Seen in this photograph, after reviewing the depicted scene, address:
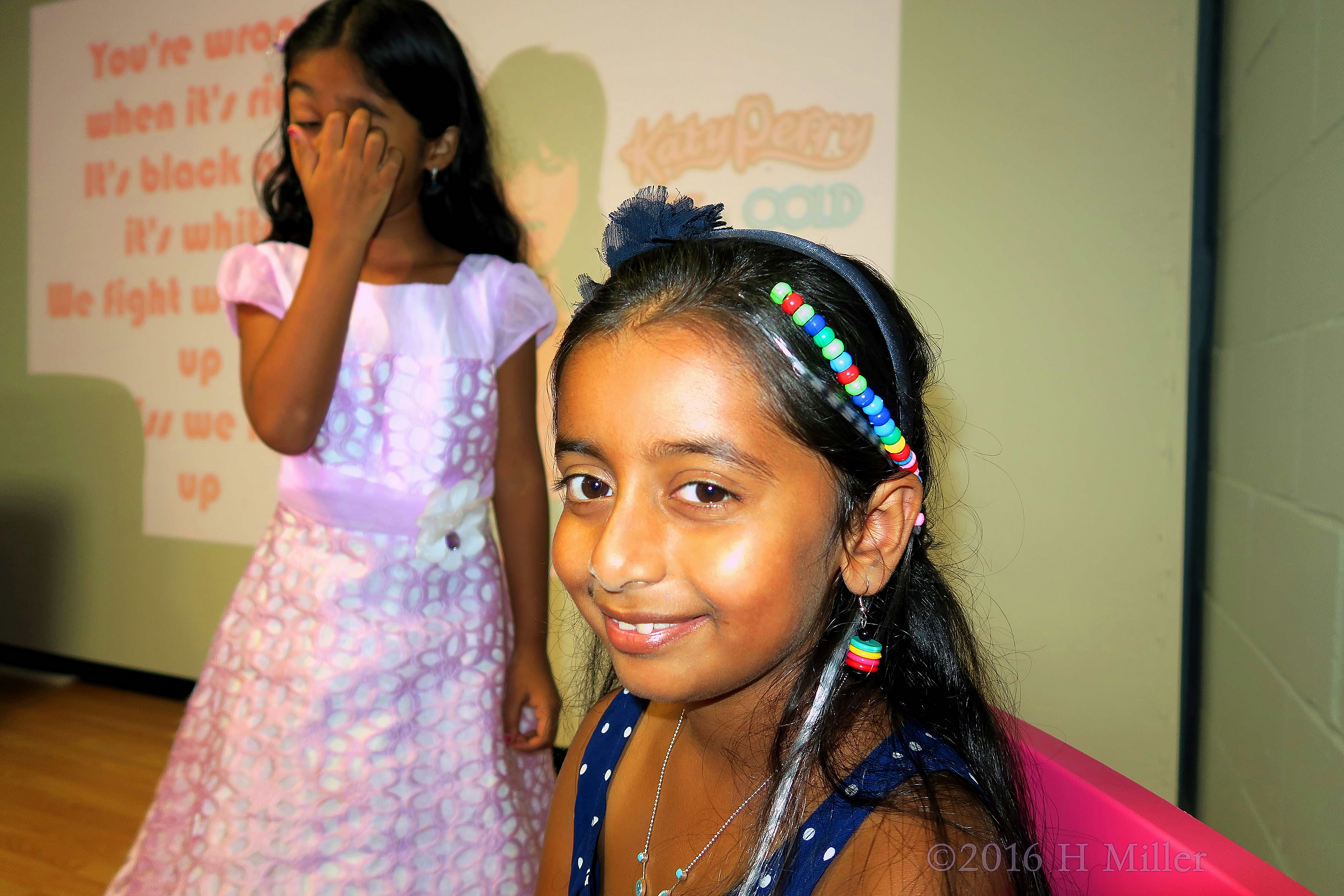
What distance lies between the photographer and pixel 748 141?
6.54 feet

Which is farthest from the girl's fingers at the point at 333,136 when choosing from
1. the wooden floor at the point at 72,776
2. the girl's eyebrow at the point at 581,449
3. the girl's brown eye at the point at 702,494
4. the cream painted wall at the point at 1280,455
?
the wooden floor at the point at 72,776

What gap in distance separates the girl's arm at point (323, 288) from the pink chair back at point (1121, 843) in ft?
2.76

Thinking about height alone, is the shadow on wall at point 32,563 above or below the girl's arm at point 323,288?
below

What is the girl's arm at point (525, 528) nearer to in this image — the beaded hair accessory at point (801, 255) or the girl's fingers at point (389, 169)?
the girl's fingers at point (389, 169)

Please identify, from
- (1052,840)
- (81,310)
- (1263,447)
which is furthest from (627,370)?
(81,310)

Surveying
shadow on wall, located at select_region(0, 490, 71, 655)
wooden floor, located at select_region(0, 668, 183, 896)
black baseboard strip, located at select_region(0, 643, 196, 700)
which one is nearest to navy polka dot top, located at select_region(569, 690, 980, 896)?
wooden floor, located at select_region(0, 668, 183, 896)

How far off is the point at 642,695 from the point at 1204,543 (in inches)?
60.2

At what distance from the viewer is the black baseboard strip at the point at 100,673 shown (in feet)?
8.91

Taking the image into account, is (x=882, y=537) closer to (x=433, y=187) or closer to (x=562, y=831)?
(x=562, y=831)

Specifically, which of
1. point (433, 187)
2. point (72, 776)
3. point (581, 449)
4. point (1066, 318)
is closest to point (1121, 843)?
point (581, 449)

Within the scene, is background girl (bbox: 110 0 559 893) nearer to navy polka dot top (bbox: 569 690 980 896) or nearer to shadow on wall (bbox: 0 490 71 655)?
navy polka dot top (bbox: 569 690 980 896)

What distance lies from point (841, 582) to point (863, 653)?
0.06 meters

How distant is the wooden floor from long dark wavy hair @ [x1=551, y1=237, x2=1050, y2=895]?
1713 millimetres

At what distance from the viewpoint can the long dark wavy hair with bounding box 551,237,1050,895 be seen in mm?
625
